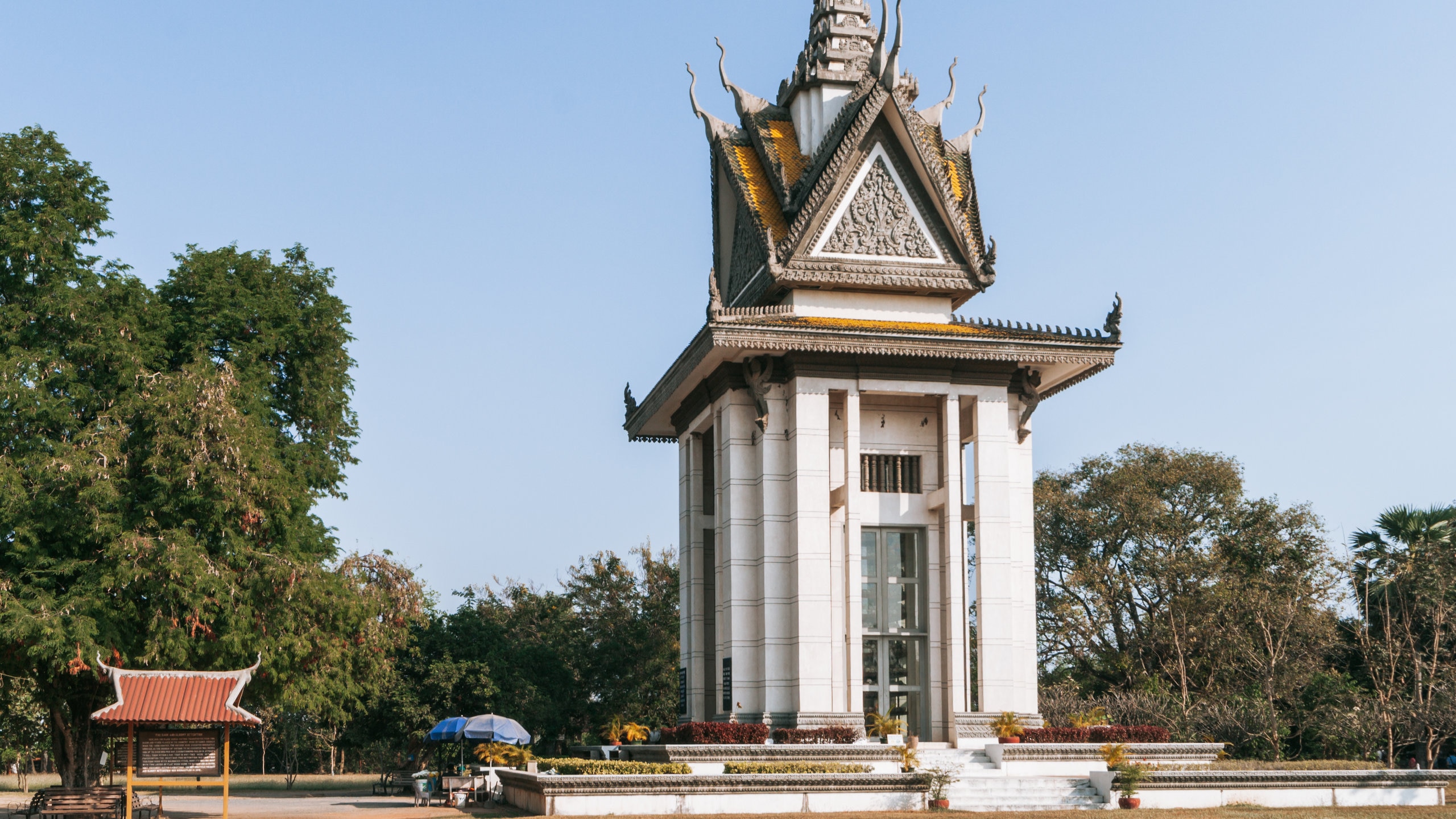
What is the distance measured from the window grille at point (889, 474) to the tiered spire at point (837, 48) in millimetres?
8759

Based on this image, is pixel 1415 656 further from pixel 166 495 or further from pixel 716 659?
pixel 166 495

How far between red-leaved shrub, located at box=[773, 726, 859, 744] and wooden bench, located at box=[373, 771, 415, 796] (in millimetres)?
12502

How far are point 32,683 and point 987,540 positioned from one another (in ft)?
58.8

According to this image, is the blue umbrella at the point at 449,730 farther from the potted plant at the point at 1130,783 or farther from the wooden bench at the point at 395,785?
the potted plant at the point at 1130,783

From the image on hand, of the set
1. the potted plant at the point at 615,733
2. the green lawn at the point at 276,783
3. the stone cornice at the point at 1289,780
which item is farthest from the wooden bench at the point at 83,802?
the green lawn at the point at 276,783

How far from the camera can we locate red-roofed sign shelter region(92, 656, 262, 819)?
1888 centimetres

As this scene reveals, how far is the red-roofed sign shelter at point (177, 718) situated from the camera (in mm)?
18875

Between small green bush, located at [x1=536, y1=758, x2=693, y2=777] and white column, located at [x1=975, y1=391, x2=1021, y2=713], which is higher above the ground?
white column, located at [x1=975, y1=391, x2=1021, y2=713]

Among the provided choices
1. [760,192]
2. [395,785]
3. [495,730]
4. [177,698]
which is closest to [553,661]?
[395,785]

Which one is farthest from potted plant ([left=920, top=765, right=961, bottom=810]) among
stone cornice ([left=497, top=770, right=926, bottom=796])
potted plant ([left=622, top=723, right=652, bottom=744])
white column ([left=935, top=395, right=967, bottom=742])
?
potted plant ([left=622, top=723, right=652, bottom=744])

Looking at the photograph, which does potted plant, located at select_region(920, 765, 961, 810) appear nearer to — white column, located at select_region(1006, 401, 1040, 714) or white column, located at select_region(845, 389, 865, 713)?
white column, located at select_region(845, 389, 865, 713)

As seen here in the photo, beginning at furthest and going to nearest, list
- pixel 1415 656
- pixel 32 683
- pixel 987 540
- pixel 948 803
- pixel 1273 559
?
pixel 1273 559 < pixel 1415 656 < pixel 987 540 < pixel 32 683 < pixel 948 803

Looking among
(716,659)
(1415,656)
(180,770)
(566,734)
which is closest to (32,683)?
(180,770)

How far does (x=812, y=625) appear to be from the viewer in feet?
86.7
